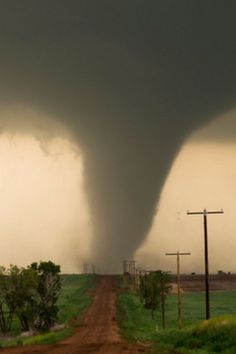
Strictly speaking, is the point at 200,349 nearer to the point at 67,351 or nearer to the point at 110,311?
the point at 67,351

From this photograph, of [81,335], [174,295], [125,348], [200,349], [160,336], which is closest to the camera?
[125,348]

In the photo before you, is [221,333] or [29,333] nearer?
[221,333]

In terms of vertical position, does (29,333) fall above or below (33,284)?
below

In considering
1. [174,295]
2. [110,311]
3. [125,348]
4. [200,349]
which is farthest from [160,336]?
[174,295]

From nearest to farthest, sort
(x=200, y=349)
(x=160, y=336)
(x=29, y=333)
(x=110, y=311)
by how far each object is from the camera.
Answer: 1. (x=200, y=349)
2. (x=160, y=336)
3. (x=29, y=333)
4. (x=110, y=311)

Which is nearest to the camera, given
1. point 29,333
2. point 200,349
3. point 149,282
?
point 200,349

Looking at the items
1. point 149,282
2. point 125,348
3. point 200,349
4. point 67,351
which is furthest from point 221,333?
point 149,282

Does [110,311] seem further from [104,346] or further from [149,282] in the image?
[104,346]

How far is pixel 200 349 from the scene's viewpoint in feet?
144

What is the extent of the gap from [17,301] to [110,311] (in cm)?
2896

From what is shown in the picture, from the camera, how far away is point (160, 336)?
56.7 metres

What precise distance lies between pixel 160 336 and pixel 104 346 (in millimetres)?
15844

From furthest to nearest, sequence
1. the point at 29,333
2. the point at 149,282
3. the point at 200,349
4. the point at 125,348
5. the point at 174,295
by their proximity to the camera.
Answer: the point at 174,295 → the point at 149,282 → the point at 29,333 → the point at 200,349 → the point at 125,348

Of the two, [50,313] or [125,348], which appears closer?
[125,348]
